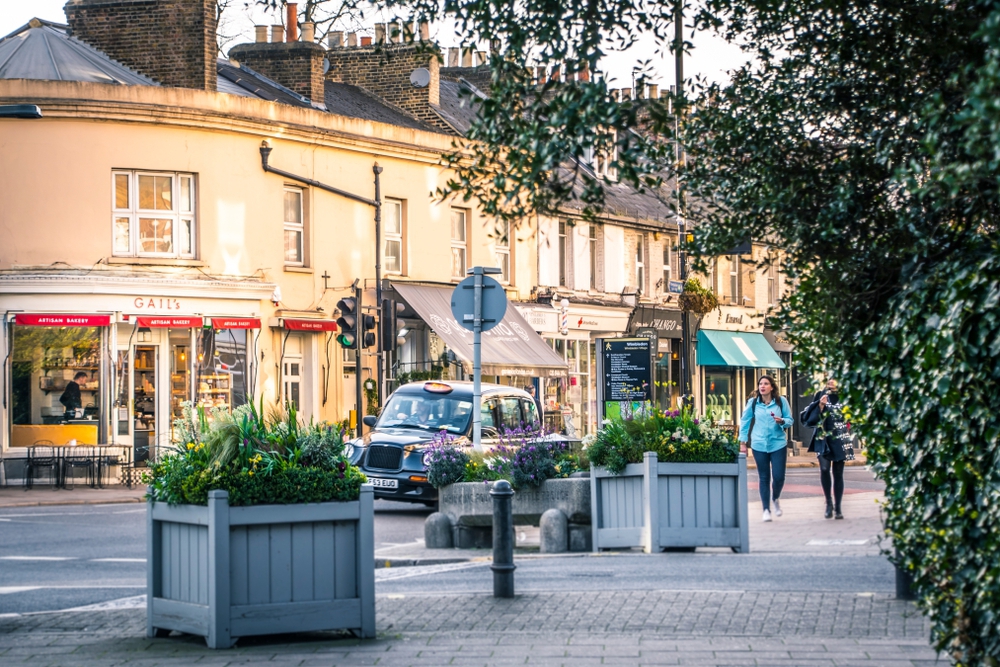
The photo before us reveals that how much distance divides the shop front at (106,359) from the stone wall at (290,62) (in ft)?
21.0

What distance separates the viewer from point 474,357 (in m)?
16.7

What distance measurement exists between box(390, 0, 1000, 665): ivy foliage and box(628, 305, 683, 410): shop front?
3194 centimetres

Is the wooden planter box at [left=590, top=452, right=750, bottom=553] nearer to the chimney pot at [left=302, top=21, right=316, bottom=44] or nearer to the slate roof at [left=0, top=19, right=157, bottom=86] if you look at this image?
the slate roof at [left=0, top=19, right=157, bottom=86]

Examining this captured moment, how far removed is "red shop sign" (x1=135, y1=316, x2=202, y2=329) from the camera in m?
26.8

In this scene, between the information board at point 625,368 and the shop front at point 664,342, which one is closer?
the information board at point 625,368

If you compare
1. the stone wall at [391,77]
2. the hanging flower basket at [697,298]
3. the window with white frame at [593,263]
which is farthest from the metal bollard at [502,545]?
the window with white frame at [593,263]

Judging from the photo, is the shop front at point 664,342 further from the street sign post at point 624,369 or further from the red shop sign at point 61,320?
the red shop sign at point 61,320

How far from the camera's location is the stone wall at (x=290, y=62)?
32.1 m

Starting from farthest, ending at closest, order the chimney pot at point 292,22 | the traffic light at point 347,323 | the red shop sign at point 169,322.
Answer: the chimney pot at point 292,22 < the red shop sign at point 169,322 < the traffic light at point 347,323

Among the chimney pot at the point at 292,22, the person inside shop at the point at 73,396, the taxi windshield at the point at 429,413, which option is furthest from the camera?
the chimney pot at the point at 292,22

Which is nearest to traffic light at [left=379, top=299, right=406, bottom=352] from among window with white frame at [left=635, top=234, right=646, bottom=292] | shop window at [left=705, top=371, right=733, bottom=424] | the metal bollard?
window with white frame at [left=635, top=234, right=646, bottom=292]

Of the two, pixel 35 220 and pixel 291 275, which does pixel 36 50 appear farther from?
pixel 291 275

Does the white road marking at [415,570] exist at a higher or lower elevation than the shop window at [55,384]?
lower

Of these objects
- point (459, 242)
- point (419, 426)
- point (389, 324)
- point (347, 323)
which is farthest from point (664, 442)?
point (459, 242)
